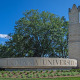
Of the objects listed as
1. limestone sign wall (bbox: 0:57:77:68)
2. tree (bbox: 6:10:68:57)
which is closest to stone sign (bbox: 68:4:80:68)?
tree (bbox: 6:10:68:57)

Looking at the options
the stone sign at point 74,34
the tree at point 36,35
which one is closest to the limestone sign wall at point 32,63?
the stone sign at point 74,34

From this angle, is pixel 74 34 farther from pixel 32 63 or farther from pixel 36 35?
pixel 32 63

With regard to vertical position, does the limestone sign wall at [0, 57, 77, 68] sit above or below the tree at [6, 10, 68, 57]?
below

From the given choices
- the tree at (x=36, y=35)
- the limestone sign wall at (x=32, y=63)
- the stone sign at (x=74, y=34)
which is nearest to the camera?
the limestone sign wall at (x=32, y=63)

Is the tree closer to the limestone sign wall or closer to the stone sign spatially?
the stone sign

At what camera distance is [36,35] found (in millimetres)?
27031

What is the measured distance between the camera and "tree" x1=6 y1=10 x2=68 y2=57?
87.7 feet

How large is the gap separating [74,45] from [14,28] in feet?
38.3

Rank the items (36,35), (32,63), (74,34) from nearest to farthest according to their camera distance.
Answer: (32,63) < (74,34) < (36,35)

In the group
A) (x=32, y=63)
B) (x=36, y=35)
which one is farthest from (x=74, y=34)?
(x=32, y=63)

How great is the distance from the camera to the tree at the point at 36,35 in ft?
87.7

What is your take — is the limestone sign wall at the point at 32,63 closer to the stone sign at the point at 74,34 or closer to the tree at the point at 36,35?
the stone sign at the point at 74,34

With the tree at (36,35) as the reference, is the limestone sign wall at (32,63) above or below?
below

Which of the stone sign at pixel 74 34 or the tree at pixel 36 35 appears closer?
the stone sign at pixel 74 34
